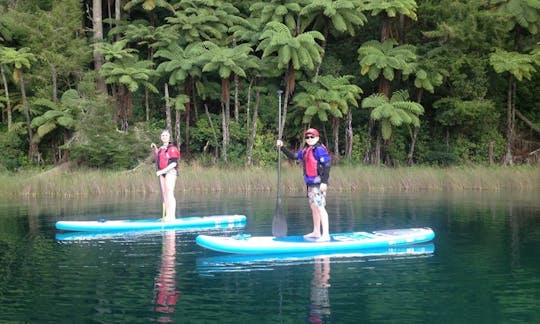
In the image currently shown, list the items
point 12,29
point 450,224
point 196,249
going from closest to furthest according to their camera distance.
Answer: point 196,249 → point 450,224 → point 12,29

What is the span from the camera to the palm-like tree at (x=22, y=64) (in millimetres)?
26609

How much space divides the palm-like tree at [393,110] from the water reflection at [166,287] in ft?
56.0

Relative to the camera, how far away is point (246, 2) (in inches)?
1208

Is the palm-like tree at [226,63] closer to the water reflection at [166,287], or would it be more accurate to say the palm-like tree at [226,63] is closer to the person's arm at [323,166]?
the water reflection at [166,287]

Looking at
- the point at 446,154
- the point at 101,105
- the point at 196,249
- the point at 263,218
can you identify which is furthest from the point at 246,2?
the point at 196,249

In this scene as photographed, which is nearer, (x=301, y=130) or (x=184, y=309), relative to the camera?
(x=184, y=309)

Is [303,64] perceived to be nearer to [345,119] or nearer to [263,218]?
[345,119]

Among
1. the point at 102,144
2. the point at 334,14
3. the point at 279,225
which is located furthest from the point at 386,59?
the point at 279,225

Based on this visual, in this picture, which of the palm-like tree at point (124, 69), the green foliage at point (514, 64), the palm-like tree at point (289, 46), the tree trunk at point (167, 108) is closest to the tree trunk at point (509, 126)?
the green foliage at point (514, 64)

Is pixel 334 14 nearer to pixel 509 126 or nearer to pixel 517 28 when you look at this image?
pixel 517 28

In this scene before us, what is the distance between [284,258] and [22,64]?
2001 centimetres

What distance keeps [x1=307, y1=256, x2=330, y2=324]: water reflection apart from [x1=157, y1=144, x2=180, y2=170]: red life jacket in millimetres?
4726

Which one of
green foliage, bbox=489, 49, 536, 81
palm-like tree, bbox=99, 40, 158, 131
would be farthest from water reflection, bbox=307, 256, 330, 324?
green foliage, bbox=489, 49, 536, 81

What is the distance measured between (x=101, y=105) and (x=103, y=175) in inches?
162
